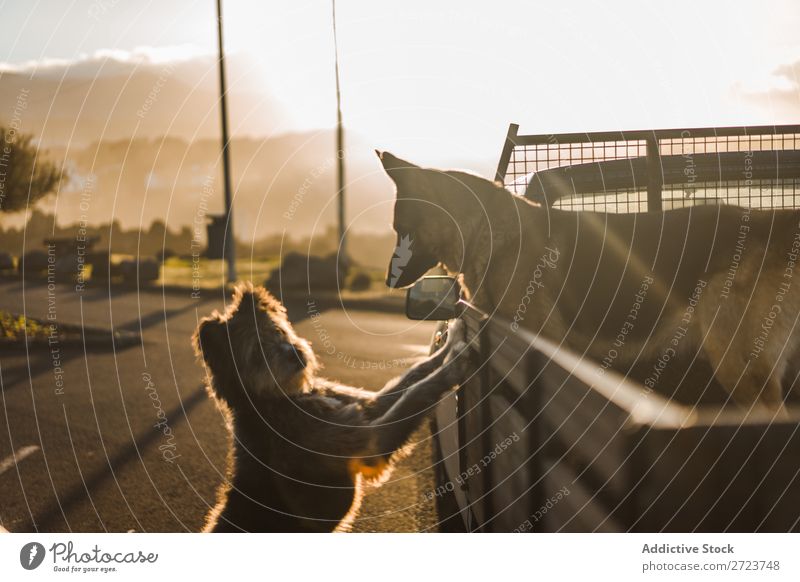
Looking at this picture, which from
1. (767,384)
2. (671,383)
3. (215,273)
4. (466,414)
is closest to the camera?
(466,414)

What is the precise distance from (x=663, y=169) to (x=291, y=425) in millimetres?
3157

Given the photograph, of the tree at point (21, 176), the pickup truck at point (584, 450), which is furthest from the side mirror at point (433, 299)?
the tree at point (21, 176)

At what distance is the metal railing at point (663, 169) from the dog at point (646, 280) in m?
0.77

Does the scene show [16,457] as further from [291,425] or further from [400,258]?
[291,425]

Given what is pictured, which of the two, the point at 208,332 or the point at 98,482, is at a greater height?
the point at 208,332

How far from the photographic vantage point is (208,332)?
12.5ft

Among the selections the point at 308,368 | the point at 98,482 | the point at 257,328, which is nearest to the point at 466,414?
the point at 308,368

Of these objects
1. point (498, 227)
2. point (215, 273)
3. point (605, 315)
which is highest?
point (498, 227)

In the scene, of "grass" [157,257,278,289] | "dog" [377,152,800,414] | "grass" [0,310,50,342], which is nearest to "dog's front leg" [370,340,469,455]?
"dog" [377,152,800,414]

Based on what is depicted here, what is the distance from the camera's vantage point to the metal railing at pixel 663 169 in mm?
5223

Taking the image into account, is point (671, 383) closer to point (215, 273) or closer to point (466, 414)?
point (466, 414)

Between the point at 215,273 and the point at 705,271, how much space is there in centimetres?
2290
